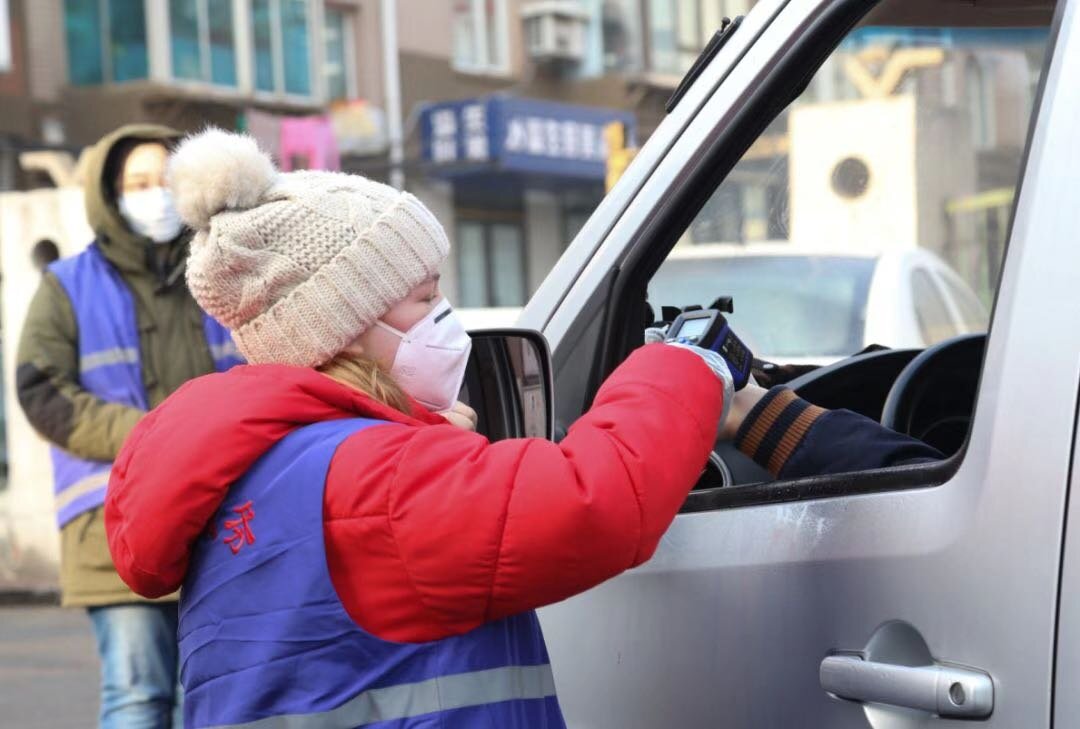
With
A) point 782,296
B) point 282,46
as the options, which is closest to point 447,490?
point 782,296

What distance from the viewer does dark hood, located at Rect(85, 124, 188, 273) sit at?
3859mm

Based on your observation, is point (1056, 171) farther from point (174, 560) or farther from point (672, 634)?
point (174, 560)

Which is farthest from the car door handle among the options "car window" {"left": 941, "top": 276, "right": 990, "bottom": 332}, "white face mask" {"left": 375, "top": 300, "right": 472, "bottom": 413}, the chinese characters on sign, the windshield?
the chinese characters on sign

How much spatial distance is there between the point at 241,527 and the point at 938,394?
1.05 m

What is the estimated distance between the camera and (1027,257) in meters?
1.45

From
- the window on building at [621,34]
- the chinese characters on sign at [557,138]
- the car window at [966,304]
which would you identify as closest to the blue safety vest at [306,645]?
the car window at [966,304]

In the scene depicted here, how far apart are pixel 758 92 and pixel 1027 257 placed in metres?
0.63

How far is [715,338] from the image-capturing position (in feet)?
5.80

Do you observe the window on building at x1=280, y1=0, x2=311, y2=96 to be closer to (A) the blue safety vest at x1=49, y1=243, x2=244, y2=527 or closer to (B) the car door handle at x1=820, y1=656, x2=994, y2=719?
(A) the blue safety vest at x1=49, y1=243, x2=244, y2=527

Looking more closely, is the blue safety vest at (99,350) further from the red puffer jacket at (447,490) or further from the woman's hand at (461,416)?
the red puffer jacket at (447,490)

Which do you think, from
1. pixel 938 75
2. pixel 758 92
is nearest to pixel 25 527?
pixel 938 75

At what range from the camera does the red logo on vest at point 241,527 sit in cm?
160

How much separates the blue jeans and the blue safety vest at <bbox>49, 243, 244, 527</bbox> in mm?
273

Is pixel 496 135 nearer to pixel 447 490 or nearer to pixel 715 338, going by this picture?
pixel 715 338
